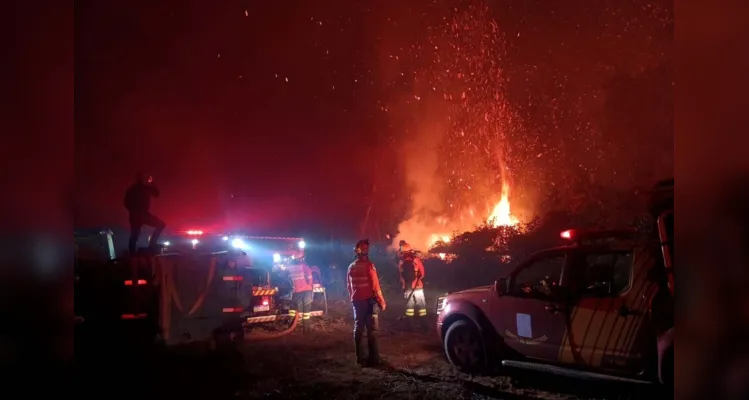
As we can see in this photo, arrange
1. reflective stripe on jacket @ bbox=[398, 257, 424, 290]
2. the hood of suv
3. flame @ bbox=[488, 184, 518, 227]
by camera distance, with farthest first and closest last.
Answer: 1. flame @ bbox=[488, 184, 518, 227]
2. reflective stripe on jacket @ bbox=[398, 257, 424, 290]
3. the hood of suv

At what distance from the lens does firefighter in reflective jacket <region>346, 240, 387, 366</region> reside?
5988 millimetres

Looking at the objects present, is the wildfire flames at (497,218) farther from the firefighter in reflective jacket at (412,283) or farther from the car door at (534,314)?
the car door at (534,314)

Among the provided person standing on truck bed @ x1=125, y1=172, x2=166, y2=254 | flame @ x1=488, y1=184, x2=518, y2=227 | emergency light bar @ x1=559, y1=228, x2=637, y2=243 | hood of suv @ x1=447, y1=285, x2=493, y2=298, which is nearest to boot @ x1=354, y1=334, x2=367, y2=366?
hood of suv @ x1=447, y1=285, x2=493, y2=298

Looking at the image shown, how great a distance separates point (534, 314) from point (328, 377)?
2291 mm

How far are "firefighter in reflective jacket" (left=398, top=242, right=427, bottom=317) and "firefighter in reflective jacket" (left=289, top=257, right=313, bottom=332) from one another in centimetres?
156

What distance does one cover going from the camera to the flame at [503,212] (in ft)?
47.1

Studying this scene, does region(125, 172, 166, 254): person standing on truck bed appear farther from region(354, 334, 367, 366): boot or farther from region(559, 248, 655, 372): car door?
region(559, 248, 655, 372): car door

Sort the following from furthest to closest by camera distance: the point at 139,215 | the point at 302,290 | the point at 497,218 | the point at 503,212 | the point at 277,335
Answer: the point at 503,212 → the point at 497,218 → the point at 302,290 → the point at 277,335 → the point at 139,215

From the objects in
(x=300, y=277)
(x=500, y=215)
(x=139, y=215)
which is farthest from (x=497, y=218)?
(x=139, y=215)

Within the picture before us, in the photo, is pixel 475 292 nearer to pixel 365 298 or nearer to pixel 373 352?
pixel 365 298

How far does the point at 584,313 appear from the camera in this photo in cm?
455

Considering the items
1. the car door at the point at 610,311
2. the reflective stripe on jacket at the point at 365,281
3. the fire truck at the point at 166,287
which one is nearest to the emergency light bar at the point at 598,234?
the car door at the point at 610,311

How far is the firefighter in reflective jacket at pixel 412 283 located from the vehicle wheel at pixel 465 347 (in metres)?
2.41

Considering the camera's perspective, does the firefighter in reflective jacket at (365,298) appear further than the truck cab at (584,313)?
Yes
